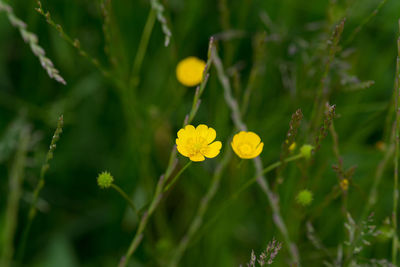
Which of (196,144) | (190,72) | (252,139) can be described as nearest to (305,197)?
(252,139)

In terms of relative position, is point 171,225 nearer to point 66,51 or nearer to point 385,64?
point 66,51

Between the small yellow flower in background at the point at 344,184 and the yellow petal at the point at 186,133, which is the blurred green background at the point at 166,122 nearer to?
the small yellow flower in background at the point at 344,184

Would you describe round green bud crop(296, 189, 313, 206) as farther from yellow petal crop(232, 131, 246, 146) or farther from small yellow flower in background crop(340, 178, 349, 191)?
yellow petal crop(232, 131, 246, 146)

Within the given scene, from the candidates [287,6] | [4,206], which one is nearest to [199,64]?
[287,6]

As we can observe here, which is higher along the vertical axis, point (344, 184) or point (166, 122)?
point (166, 122)

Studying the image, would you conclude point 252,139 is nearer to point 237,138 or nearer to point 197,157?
point 237,138

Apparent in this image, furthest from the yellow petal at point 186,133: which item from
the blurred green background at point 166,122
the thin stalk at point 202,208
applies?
the blurred green background at point 166,122
